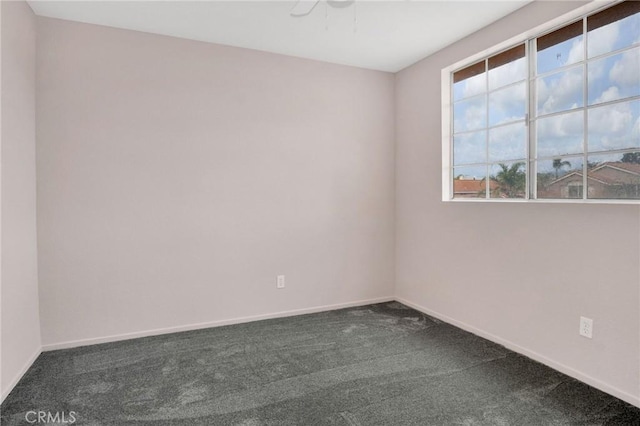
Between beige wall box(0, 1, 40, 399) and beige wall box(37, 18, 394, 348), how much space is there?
11 cm

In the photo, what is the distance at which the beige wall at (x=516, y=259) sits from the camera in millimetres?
2080

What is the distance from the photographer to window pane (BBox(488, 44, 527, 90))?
273 cm

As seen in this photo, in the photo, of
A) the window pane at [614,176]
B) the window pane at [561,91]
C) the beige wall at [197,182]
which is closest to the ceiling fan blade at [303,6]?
the beige wall at [197,182]

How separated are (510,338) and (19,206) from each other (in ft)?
11.9

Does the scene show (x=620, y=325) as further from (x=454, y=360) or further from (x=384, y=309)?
(x=384, y=309)

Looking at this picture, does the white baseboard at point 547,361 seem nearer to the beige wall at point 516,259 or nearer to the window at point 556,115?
the beige wall at point 516,259

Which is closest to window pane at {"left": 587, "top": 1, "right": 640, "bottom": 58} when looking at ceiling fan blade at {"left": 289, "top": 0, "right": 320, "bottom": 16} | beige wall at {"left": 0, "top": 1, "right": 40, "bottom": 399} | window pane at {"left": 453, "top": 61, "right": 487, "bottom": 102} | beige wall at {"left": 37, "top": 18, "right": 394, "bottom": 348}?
window pane at {"left": 453, "top": 61, "right": 487, "bottom": 102}

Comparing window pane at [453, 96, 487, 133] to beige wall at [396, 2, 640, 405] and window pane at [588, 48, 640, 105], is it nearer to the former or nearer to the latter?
beige wall at [396, 2, 640, 405]

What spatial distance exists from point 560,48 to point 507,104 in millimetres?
496

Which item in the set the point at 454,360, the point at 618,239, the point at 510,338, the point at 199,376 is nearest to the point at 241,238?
the point at 199,376

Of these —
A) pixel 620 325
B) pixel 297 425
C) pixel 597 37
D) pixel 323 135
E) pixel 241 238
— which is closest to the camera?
pixel 297 425

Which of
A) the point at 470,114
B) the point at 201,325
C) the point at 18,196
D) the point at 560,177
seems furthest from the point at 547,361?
the point at 18,196

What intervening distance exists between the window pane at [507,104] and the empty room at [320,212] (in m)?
0.02

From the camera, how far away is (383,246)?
3949mm
